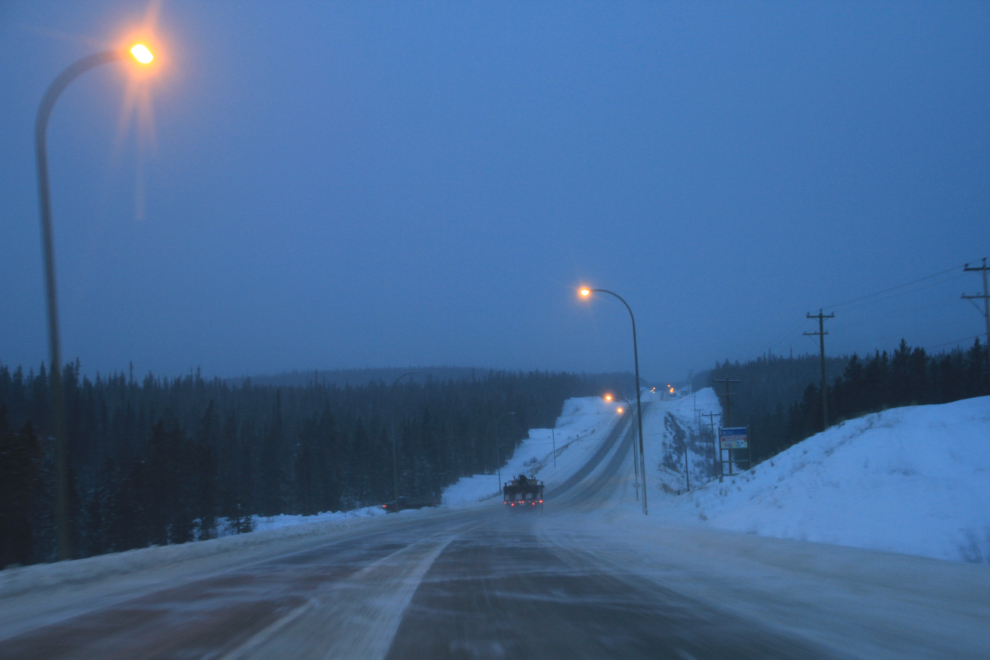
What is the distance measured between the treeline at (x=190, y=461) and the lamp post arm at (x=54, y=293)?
32684 millimetres

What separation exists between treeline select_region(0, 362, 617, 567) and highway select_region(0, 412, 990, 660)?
34831 mm

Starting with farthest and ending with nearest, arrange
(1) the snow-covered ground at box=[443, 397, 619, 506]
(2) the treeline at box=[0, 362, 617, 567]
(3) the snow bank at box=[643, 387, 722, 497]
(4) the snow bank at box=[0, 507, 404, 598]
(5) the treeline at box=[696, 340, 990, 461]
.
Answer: (1) the snow-covered ground at box=[443, 397, 619, 506]
(3) the snow bank at box=[643, 387, 722, 497]
(5) the treeline at box=[696, 340, 990, 461]
(2) the treeline at box=[0, 362, 617, 567]
(4) the snow bank at box=[0, 507, 404, 598]

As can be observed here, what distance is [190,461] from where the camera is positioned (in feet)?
245

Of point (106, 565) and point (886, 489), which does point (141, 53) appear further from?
point (886, 489)

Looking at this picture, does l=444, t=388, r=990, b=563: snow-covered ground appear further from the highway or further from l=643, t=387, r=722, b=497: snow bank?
l=643, t=387, r=722, b=497: snow bank

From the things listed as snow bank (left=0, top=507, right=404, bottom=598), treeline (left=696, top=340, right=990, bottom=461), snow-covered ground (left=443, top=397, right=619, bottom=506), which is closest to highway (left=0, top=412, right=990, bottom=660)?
snow bank (left=0, top=507, right=404, bottom=598)

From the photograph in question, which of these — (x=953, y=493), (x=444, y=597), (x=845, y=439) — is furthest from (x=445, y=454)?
(x=444, y=597)

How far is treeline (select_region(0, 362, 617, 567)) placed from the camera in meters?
53.8

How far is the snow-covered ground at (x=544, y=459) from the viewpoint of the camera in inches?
3925

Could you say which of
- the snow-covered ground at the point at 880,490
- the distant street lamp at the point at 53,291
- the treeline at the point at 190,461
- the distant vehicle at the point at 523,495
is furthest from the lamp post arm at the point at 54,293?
the distant vehicle at the point at 523,495

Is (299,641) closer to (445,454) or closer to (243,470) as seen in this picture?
(243,470)

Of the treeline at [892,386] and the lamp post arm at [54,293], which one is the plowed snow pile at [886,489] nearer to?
the lamp post arm at [54,293]

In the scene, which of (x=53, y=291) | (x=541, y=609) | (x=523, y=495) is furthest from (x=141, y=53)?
(x=523, y=495)

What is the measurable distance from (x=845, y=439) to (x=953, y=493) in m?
12.4
